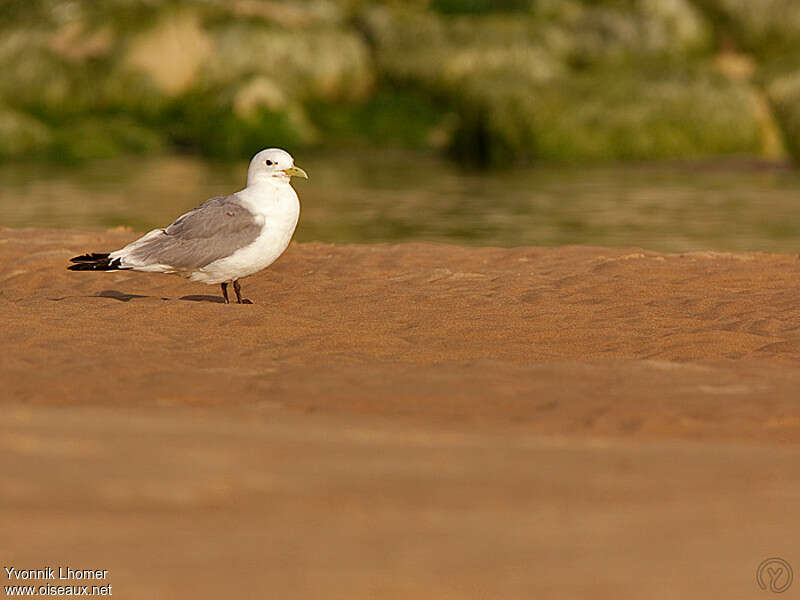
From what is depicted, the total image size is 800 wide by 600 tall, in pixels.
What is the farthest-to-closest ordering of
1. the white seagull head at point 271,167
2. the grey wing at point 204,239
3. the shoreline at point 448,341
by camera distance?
the white seagull head at point 271,167, the grey wing at point 204,239, the shoreline at point 448,341

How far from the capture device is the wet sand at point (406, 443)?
3672mm

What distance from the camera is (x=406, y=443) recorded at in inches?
187

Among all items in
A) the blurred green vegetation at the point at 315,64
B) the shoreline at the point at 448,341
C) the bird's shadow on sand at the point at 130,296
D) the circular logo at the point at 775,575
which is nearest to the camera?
the circular logo at the point at 775,575

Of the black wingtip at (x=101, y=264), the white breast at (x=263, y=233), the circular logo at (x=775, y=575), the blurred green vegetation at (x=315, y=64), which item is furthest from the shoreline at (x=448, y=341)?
the blurred green vegetation at (x=315, y=64)

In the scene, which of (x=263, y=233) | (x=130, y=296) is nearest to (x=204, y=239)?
(x=263, y=233)

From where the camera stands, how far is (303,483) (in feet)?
14.0

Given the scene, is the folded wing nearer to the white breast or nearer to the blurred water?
the white breast

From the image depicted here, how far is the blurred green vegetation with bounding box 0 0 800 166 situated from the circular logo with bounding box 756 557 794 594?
20578mm

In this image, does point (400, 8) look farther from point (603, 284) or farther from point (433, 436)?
point (433, 436)

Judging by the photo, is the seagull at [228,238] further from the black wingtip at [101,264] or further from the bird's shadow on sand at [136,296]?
the bird's shadow on sand at [136,296]

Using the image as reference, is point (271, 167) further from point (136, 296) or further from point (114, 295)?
point (114, 295)

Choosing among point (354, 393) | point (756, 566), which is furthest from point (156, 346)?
point (756, 566)

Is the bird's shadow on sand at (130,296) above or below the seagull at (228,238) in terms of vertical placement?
below

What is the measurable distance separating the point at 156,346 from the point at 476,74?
21.6 m
